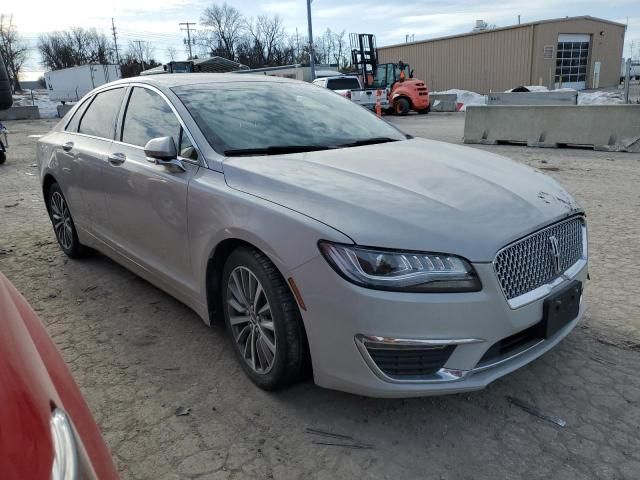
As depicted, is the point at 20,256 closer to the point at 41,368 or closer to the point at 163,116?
the point at 163,116

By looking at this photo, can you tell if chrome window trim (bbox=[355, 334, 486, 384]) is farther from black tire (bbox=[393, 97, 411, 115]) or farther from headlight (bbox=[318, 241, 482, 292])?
black tire (bbox=[393, 97, 411, 115])

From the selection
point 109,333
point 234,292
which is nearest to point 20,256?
point 109,333

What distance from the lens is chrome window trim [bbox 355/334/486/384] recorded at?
86.3 inches

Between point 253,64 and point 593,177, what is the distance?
69497 millimetres

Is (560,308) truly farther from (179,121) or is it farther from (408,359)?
(179,121)

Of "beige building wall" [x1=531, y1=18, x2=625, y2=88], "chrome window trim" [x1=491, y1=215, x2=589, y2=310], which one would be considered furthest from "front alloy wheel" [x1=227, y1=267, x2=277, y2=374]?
"beige building wall" [x1=531, y1=18, x2=625, y2=88]

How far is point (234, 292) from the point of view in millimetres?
2879

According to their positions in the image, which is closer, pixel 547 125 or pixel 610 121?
pixel 610 121

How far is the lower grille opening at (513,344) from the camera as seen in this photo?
2.33m

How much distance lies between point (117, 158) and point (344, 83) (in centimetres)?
2254

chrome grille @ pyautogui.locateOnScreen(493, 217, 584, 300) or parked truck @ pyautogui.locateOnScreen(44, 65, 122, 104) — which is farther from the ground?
parked truck @ pyautogui.locateOnScreen(44, 65, 122, 104)

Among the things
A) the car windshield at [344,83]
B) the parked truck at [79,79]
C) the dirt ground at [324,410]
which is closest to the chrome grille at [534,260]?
the dirt ground at [324,410]

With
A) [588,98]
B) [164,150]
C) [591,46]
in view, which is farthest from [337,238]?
[591,46]

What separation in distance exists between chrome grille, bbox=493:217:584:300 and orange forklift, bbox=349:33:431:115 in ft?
77.8
